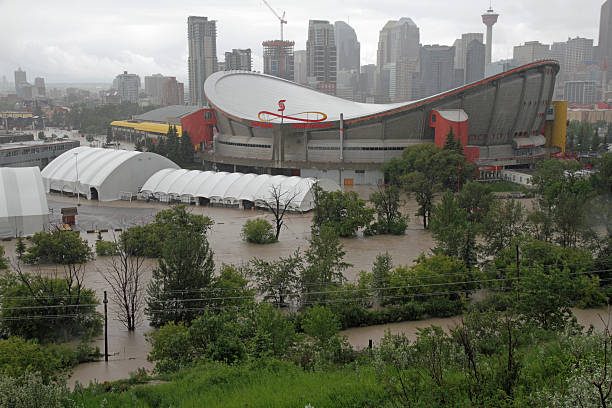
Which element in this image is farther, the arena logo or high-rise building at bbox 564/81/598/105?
high-rise building at bbox 564/81/598/105

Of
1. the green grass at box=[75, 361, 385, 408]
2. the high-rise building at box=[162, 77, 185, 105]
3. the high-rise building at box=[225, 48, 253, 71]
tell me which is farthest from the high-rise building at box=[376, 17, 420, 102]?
the green grass at box=[75, 361, 385, 408]

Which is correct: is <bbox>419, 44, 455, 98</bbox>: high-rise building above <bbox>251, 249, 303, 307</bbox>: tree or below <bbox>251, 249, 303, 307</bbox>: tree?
above

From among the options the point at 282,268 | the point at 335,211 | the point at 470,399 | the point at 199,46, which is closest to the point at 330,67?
the point at 199,46

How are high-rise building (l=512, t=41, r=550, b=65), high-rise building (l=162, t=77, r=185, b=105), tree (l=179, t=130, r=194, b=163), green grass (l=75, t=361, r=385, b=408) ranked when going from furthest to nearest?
high-rise building (l=512, t=41, r=550, b=65)
high-rise building (l=162, t=77, r=185, b=105)
tree (l=179, t=130, r=194, b=163)
green grass (l=75, t=361, r=385, b=408)

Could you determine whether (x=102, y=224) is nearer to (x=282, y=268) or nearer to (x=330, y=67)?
(x=282, y=268)

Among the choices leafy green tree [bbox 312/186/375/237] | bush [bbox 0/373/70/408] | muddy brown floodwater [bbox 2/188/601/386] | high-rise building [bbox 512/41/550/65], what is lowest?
muddy brown floodwater [bbox 2/188/601/386]

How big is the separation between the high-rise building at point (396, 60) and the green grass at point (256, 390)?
361 ft

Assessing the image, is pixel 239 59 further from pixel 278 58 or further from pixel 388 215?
pixel 388 215

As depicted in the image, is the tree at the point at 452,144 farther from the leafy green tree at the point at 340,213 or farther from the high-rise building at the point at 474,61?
the high-rise building at the point at 474,61

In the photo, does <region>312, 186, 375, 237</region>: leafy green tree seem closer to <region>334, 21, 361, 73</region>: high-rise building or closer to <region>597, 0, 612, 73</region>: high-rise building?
<region>334, 21, 361, 73</region>: high-rise building

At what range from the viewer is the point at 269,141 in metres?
37.9

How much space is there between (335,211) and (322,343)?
11.5 meters

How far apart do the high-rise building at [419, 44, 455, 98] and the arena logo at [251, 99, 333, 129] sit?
82444 millimetres

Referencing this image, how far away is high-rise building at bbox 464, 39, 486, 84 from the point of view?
119062 mm
